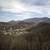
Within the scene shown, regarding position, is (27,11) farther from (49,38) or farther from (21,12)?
(49,38)

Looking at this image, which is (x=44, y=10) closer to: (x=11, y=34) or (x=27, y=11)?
(x=27, y=11)

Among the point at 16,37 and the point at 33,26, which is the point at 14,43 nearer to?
the point at 16,37

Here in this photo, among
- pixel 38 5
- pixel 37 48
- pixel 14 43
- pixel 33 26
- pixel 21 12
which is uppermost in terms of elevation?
pixel 38 5

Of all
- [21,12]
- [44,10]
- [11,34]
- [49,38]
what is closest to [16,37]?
[11,34]

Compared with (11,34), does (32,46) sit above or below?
below

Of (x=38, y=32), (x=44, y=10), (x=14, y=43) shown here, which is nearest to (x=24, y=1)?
(x=44, y=10)

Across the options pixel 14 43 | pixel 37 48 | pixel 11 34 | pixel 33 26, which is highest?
pixel 33 26

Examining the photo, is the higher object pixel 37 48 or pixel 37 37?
pixel 37 37

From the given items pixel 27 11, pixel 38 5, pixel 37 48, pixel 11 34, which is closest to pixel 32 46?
pixel 37 48
